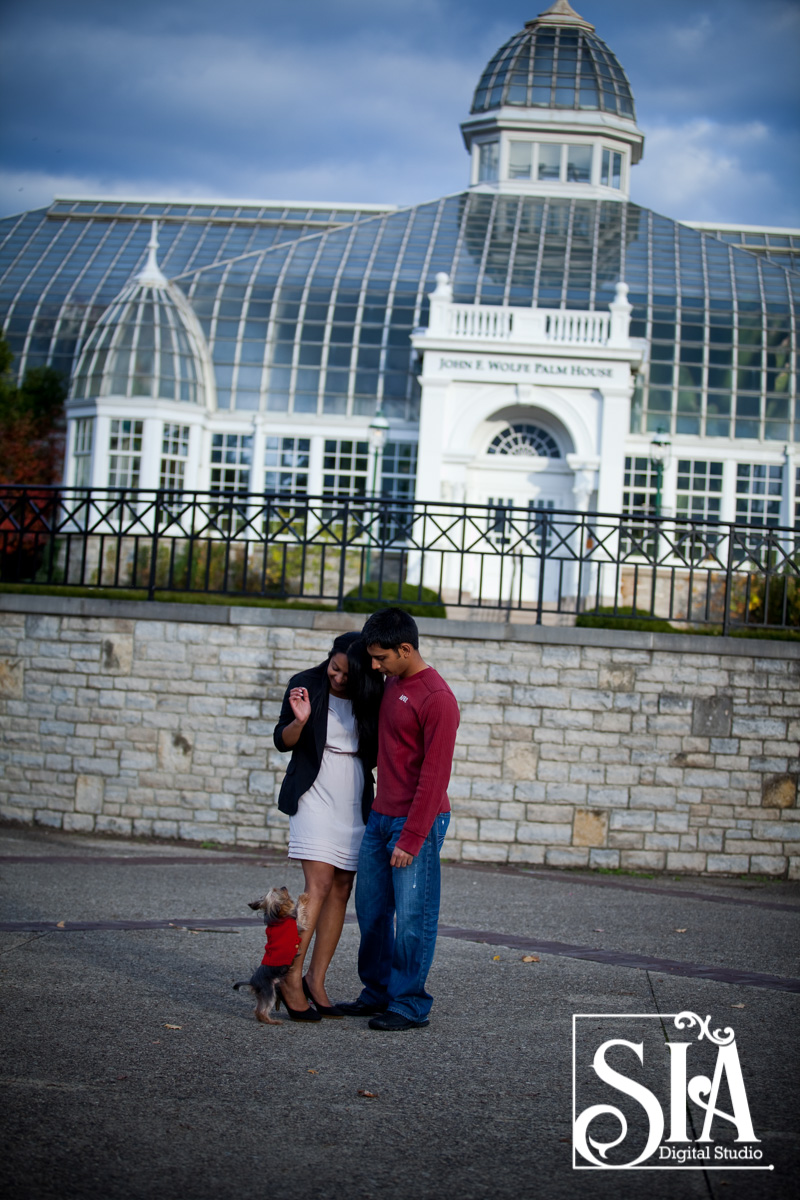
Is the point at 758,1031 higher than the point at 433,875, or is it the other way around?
the point at 433,875

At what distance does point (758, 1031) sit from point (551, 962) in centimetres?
153

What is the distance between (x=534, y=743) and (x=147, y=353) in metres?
14.2

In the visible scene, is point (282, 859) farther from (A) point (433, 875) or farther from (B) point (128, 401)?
(B) point (128, 401)

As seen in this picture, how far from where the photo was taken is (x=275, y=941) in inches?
201

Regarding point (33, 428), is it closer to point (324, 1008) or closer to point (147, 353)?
point (147, 353)

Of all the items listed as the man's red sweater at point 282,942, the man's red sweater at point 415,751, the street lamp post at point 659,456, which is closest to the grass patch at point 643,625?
the man's red sweater at point 415,751

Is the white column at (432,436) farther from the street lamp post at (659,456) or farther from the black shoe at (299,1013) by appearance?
the black shoe at (299,1013)

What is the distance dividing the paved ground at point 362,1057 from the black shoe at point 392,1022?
3.0 inches

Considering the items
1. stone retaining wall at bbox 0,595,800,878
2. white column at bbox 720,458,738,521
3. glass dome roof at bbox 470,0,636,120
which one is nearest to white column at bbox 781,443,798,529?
white column at bbox 720,458,738,521

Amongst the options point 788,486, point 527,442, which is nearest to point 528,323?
point 527,442

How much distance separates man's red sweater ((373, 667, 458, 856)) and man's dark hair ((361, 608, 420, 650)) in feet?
0.66

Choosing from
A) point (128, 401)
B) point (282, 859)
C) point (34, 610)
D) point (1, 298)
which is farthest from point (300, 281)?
point (282, 859)

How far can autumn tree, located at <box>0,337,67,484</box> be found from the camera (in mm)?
22938

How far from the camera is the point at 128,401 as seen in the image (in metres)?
22.1
